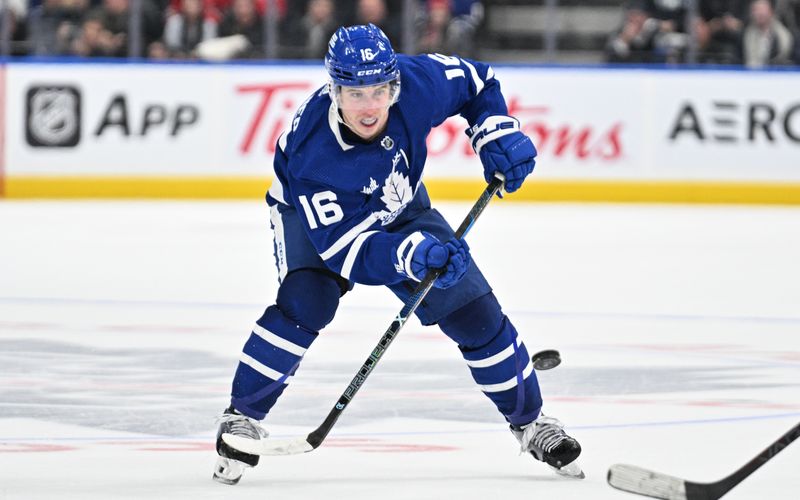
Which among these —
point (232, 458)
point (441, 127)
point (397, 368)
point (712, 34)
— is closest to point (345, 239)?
point (232, 458)

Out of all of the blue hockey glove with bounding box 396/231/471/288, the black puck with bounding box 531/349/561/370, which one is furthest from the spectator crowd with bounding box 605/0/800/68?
the blue hockey glove with bounding box 396/231/471/288

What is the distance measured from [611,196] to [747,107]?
103 centimetres

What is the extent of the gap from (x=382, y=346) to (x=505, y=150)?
51 cm

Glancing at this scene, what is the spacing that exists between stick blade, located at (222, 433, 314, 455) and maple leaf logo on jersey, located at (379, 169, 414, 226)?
1.63 feet

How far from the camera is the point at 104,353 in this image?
4.82 m

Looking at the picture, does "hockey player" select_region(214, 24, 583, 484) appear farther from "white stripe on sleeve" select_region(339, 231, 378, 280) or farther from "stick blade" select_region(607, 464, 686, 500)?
"stick blade" select_region(607, 464, 686, 500)

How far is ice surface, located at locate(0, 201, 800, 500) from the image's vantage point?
3303mm

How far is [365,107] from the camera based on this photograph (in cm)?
315

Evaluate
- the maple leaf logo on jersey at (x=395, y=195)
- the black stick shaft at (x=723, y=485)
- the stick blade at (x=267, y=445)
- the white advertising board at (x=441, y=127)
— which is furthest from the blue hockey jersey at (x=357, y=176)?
the white advertising board at (x=441, y=127)

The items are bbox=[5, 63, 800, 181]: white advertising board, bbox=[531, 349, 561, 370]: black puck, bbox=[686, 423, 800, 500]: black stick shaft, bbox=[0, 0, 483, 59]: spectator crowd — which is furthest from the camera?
bbox=[0, 0, 483, 59]: spectator crowd

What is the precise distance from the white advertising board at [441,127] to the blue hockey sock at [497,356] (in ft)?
22.0

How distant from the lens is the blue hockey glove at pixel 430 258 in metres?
3.10

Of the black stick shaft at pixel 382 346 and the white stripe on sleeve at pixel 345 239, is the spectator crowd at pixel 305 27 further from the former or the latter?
the white stripe on sleeve at pixel 345 239

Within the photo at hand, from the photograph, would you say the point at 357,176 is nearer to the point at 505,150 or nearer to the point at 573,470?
the point at 505,150
